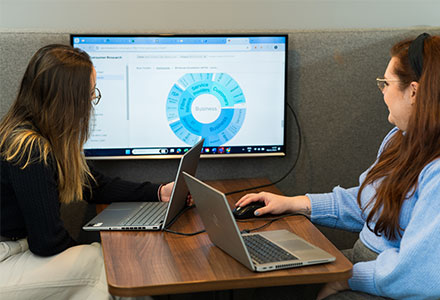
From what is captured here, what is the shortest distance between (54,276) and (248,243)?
475mm

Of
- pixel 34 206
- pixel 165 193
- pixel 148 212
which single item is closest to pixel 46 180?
pixel 34 206

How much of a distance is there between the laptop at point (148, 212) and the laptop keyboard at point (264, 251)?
0.74ft

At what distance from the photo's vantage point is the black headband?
1.23 m

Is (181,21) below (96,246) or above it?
above

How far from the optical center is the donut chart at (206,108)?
1.83 meters

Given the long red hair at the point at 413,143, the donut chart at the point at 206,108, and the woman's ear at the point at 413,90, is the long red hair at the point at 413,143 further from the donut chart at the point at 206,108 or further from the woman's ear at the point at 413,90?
the donut chart at the point at 206,108

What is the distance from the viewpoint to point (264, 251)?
1.18m

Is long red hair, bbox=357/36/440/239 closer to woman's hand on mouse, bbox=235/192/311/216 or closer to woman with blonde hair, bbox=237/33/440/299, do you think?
woman with blonde hair, bbox=237/33/440/299

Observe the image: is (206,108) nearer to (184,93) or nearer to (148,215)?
(184,93)

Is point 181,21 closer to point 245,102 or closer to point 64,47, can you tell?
point 245,102

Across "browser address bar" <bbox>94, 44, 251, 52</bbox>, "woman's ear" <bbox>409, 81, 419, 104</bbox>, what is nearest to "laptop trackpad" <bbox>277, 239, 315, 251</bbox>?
"woman's ear" <bbox>409, 81, 419, 104</bbox>

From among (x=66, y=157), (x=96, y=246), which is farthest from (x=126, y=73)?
(x=96, y=246)

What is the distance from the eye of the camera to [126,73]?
179cm

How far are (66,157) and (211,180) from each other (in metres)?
0.68
